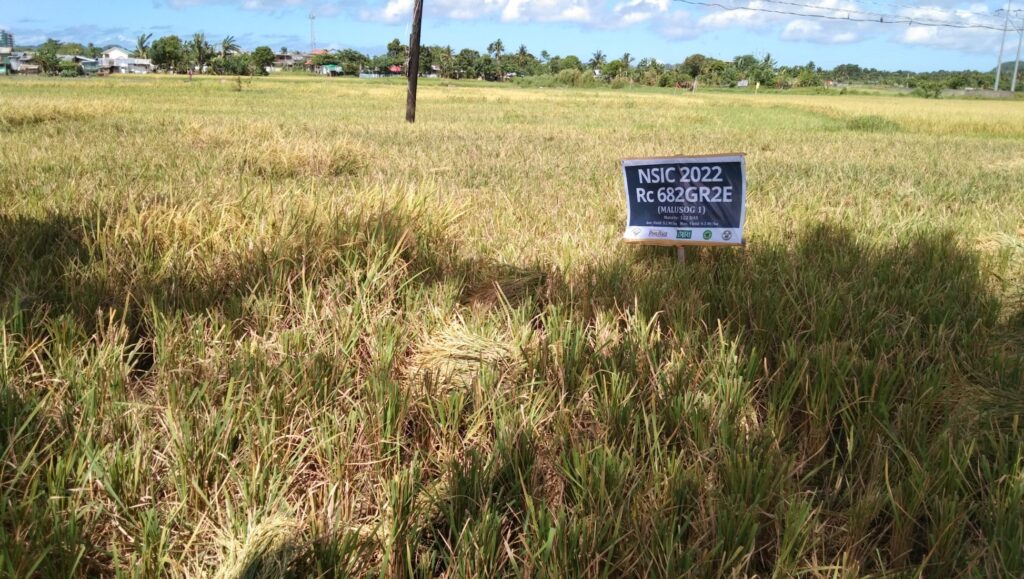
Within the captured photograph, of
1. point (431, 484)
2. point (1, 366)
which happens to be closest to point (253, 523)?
point (431, 484)

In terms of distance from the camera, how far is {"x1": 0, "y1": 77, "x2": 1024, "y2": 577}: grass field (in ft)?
4.31

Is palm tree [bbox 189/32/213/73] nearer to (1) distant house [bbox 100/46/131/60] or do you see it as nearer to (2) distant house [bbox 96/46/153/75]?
(2) distant house [bbox 96/46/153/75]

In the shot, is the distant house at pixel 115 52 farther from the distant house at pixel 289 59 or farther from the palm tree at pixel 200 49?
the palm tree at pixel 200 49

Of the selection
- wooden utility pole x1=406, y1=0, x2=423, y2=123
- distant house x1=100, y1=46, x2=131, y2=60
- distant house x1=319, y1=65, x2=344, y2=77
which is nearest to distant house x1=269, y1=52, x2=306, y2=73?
distant house x1=319, y1=65, x2=344, y2=77

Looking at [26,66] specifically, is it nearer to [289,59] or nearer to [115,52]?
[289,59]

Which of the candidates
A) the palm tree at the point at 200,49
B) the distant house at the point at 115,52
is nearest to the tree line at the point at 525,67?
the palm tree at the point at 200,49

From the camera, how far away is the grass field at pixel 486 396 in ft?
4.31

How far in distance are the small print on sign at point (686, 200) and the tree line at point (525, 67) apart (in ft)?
256

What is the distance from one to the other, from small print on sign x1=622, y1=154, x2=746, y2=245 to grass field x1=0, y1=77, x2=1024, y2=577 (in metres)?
0.18

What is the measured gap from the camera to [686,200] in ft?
9.72

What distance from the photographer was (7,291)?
2.31 metres

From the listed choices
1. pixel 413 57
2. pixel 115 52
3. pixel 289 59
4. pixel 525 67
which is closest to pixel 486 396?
pixel 413 57

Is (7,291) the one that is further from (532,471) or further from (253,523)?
(532,471)

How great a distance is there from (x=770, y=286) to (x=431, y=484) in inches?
74.4
